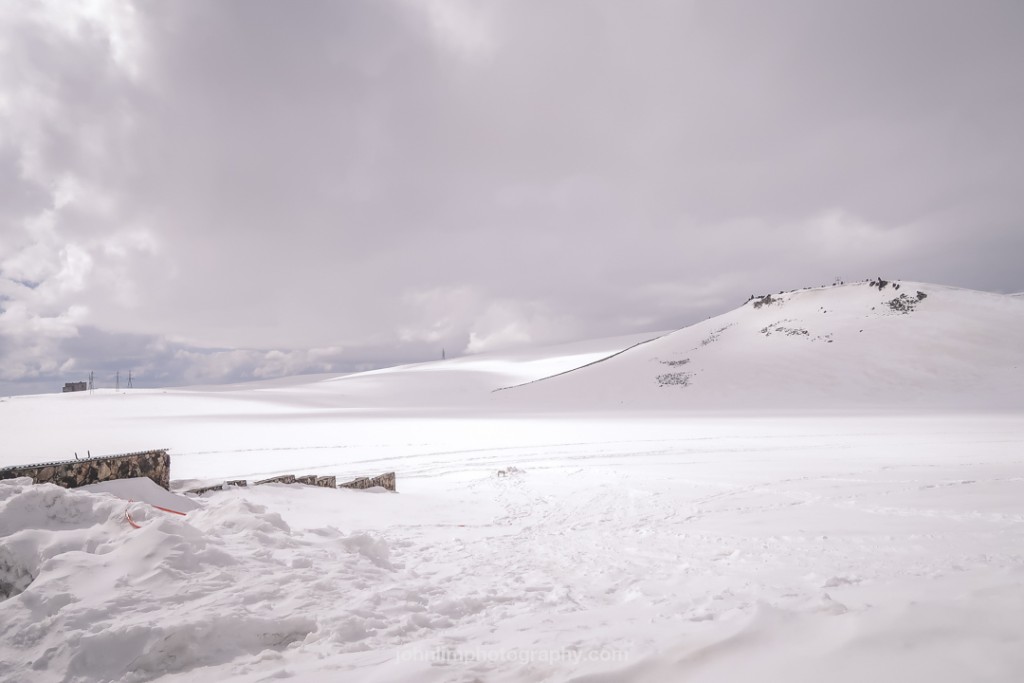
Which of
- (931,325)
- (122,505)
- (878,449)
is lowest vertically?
(878,449)

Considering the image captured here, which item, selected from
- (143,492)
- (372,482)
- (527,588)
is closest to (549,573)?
(527,588)

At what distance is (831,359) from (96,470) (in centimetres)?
3425

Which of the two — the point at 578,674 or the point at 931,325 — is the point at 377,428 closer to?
the point at 578,674

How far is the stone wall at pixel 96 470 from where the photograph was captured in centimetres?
467

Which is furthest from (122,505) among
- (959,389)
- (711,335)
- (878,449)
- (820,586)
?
(711,335)

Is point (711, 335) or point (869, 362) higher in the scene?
point (711, 335)

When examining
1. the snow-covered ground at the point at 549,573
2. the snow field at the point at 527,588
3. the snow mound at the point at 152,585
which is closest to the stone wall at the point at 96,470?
the snow-covered ground at the point at 549,573

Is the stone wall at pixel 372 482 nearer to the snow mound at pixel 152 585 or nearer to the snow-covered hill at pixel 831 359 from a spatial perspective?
the snow mound at pixel 152 585

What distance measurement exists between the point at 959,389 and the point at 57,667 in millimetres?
33661

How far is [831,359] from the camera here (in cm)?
2981

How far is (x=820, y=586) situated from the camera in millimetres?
2938

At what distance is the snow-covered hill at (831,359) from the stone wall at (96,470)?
25061 millimetres

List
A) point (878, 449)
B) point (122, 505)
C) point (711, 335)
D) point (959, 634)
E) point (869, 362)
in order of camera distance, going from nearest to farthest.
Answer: point (959, 634) → point (122, 505) → point (878, 449) → point (869, 362) → point (711, 335)

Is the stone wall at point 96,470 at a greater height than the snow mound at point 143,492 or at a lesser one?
greater
